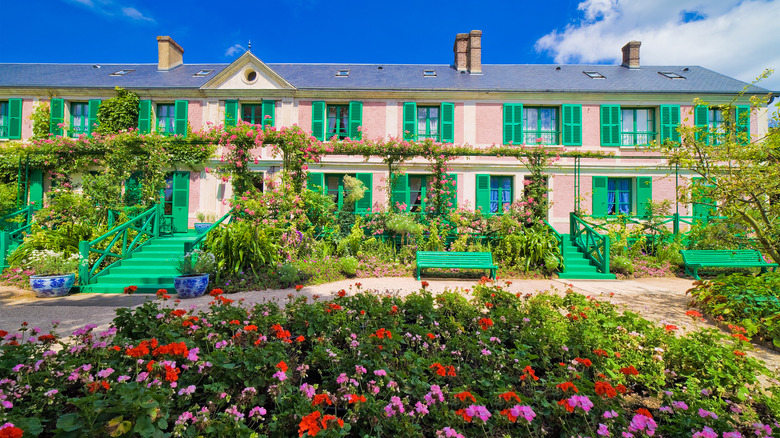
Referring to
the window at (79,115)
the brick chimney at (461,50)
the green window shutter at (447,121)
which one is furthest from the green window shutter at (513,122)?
the window at (79,115)

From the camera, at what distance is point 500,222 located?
7863 mm

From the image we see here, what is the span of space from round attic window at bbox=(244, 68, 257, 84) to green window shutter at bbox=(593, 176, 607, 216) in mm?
13366

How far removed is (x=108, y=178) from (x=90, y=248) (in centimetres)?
256

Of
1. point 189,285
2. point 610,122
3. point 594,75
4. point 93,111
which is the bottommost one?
point 189,285

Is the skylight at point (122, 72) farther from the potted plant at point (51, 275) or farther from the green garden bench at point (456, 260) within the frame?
the green garden bench at point (456, 260)

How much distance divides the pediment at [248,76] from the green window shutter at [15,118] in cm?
690

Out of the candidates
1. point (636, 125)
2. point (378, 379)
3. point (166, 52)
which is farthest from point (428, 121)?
point (378, 379)

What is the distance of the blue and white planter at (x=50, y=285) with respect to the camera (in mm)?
5230

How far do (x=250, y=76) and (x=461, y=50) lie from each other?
8.90 metres

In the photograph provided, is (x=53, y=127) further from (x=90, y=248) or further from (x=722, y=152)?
(x=722, y=152)

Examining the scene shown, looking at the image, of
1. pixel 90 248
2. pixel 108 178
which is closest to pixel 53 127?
pixel 108 178

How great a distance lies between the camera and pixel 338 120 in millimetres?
12992

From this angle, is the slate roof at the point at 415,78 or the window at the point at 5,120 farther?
the slate roof at the point at 415,78

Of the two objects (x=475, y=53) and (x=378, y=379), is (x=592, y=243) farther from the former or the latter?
(x=475, y=53)
